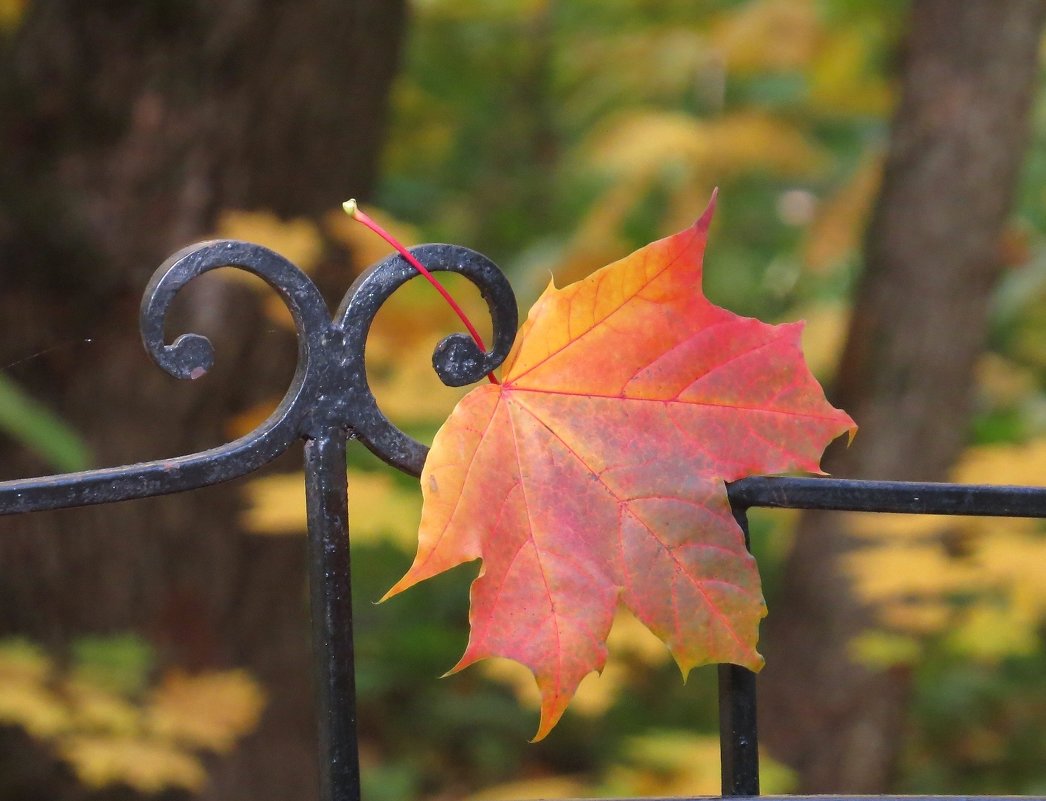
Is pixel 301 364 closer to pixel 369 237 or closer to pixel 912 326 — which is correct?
pixel 369 237

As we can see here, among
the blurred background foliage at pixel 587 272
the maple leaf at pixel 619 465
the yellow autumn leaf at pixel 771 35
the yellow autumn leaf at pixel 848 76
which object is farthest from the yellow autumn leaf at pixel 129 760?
the yellow autumn leaf at pixel 848 76

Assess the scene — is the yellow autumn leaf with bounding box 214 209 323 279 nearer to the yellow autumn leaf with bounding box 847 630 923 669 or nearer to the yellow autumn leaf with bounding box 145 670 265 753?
the yellow autumn leaf with bounding box 145 670 265 753

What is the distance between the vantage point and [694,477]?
1.80 ft

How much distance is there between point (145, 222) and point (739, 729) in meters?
1.42

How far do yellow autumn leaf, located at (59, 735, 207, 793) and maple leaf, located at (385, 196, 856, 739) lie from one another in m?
1.16

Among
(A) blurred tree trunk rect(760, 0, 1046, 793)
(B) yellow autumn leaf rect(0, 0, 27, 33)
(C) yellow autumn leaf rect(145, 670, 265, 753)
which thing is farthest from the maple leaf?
(B) yellow autumn leaf rect(0, 0, 27, 33)

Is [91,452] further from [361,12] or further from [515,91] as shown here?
[515,91]

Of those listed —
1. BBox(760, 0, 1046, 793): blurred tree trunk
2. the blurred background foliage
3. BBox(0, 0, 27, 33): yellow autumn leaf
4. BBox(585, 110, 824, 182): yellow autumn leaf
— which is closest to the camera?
the blurred background foliage

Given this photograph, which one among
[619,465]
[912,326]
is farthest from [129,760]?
[912,326]

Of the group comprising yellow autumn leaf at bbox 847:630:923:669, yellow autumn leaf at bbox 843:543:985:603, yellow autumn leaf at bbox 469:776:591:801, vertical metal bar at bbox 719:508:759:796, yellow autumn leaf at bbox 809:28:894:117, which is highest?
yellow autumn leaf at bbox 809:28:894:117

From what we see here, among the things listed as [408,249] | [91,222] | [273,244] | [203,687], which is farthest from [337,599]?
[91,222]

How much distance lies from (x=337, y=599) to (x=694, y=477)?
0.64 ft

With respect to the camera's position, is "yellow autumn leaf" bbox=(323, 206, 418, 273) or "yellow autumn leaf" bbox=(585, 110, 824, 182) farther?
"yellow autumn leaf" bbox=(585, 110, 824, 182)

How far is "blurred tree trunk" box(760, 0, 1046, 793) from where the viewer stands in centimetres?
200
